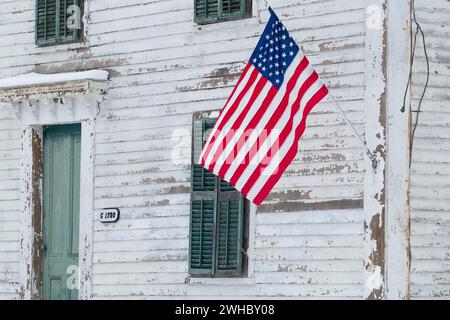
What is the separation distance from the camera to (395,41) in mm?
16562

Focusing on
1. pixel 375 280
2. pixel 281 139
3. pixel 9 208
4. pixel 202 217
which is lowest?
pixel 375 280

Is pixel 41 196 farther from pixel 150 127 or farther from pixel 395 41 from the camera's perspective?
pixel 395 41

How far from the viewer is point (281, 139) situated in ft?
52.3

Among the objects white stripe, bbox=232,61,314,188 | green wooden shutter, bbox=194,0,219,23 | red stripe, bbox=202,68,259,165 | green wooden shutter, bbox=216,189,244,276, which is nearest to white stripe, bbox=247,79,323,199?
white stripe, bbox=232,61,314,188

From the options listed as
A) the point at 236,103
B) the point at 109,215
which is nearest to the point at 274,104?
the point at 236,103

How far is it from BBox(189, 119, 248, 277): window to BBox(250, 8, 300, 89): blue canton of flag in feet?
6.82

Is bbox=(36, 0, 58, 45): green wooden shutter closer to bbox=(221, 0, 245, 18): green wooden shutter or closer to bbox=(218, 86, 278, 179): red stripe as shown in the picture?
bbox=(221, 0, 245, 18): green wooden shutter

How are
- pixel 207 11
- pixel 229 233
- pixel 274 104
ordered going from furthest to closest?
1. pixel 207 11
2. pixel 229 233
3. pixel 274 104

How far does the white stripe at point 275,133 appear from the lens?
52.0 ft

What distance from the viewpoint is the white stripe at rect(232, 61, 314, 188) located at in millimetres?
15836

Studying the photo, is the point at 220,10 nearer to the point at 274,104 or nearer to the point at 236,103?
the point at 236,103

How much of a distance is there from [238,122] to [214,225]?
6.61ft

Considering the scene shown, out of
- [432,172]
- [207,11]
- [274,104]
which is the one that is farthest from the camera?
[207,11]
